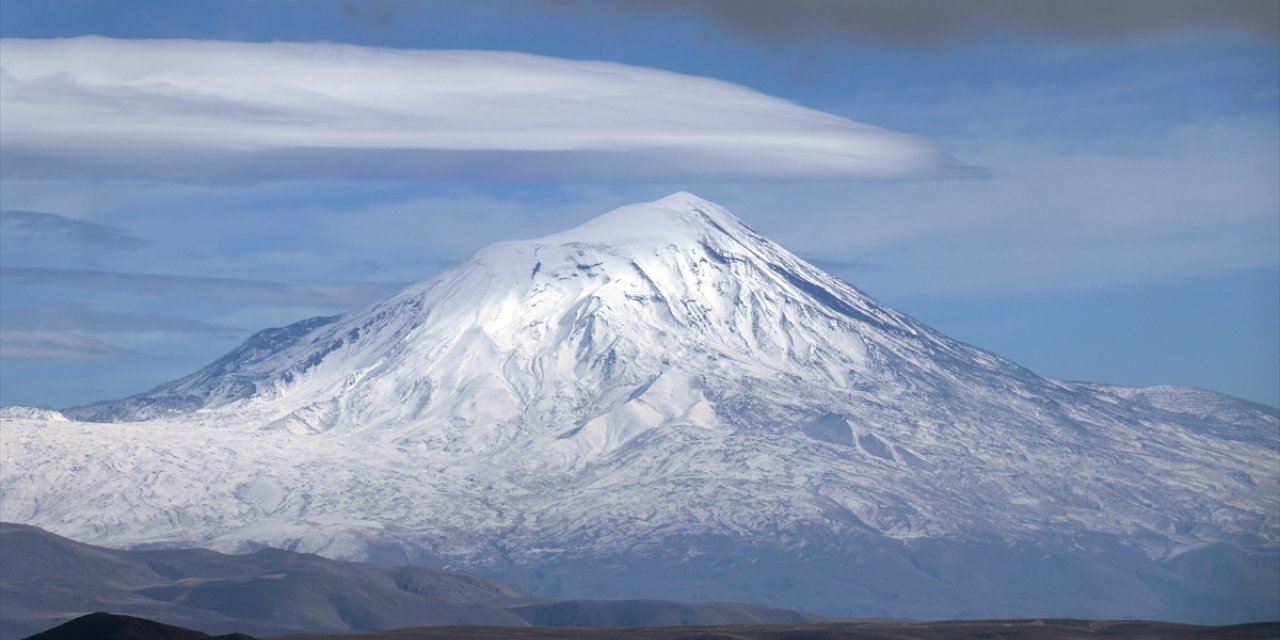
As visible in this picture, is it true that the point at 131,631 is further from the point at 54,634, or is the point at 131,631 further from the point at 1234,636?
the point at 1234,636

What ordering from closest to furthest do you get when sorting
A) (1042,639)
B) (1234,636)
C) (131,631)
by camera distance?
(131,631) → (1234,636) → (1042,639)

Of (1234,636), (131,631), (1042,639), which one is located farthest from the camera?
(1042,639)

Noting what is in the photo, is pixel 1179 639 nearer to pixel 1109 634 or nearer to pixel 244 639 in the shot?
pixel 1109 634

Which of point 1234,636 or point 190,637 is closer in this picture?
point 190,637

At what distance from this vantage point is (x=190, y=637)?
14588 centimetres

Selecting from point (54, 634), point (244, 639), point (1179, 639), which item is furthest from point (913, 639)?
point (54, 634)

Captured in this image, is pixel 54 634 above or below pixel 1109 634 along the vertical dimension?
below

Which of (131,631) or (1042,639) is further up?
(1042,639)

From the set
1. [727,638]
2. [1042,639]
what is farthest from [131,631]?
[1042,639]

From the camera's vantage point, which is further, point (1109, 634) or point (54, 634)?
point (1109, 634)

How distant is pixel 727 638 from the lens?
199 metres

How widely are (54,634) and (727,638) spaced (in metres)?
73.1

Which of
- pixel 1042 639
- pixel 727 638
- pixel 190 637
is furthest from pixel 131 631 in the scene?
pixel 1042 639

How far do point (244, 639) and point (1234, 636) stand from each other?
284 feet
